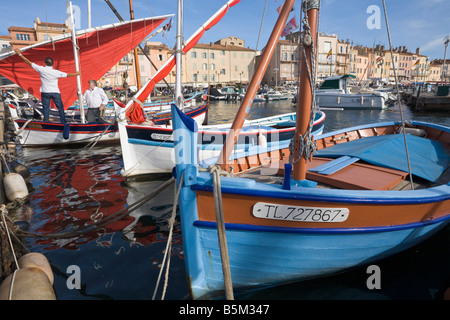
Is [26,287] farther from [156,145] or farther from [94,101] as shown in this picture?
[94,101]

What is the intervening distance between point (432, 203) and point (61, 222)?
6883mm

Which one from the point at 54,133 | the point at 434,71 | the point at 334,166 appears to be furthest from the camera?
the point at 434,71

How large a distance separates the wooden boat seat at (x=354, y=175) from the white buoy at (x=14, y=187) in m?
7.15

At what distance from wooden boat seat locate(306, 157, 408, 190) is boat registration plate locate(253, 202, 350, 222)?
1.05 m

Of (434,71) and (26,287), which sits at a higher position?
(434,71)

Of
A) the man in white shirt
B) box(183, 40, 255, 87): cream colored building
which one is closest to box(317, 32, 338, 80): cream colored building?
box(183, 40, 255, 87): cream colored building

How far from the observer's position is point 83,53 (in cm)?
1257

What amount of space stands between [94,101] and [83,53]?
223cm

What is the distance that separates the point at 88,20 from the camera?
41.8 ft

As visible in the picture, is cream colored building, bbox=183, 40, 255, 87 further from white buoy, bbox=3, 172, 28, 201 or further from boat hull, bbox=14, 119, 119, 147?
white buoy, bbox=3, 172, 28, 201

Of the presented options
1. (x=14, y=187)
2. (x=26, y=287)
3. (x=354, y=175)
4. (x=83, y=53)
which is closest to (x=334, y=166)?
(x=354, y=175)

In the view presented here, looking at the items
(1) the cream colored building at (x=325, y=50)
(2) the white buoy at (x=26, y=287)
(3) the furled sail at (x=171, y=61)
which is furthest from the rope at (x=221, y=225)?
(1) the cream colored building at (x=325, y=50)
